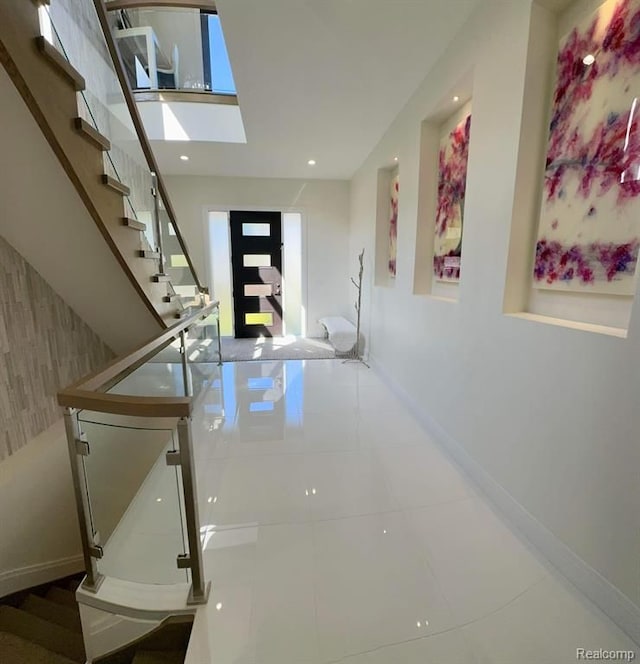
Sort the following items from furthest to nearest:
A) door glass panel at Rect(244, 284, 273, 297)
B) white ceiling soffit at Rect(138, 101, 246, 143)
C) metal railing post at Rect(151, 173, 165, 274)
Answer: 1. door glass panel at Rect(244, 284, 273, 297)
2. white ceiling soffit at Rect(138, 101, 246, 143)
3. metal railing post at Rect(151, 173, 165, 274)

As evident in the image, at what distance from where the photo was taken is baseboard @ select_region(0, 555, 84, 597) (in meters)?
2.28

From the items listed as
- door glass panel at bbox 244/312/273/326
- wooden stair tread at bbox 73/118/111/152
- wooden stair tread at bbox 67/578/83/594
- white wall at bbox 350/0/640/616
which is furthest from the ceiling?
wooden stair tread at bbox 67/578/83/594

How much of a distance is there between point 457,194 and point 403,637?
285 cm

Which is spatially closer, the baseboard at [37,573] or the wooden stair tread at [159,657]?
the wooden stair tread at [159,657]

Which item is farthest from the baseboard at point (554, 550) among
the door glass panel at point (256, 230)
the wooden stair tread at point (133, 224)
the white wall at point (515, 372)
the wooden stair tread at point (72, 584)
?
the door glass panel at point (256, 230)

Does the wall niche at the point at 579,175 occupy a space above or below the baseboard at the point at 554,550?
above

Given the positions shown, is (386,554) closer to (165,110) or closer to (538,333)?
(538,333)

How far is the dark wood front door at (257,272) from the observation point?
6160mm

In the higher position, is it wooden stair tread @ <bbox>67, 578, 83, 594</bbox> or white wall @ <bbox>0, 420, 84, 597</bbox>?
white wall @ <bbox>0, 420, 84, 597</bbox>

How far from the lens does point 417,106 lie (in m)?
3.04

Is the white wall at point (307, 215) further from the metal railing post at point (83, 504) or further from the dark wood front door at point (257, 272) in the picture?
the metal railing post at point (83, 504)

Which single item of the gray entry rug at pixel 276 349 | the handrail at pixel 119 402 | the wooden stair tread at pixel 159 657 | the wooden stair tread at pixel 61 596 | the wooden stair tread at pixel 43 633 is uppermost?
the handrail at pixel 119 402

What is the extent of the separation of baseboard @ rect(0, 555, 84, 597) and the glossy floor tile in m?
1.39

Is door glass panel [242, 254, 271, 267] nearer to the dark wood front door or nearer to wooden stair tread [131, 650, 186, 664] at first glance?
the dark wood front door
